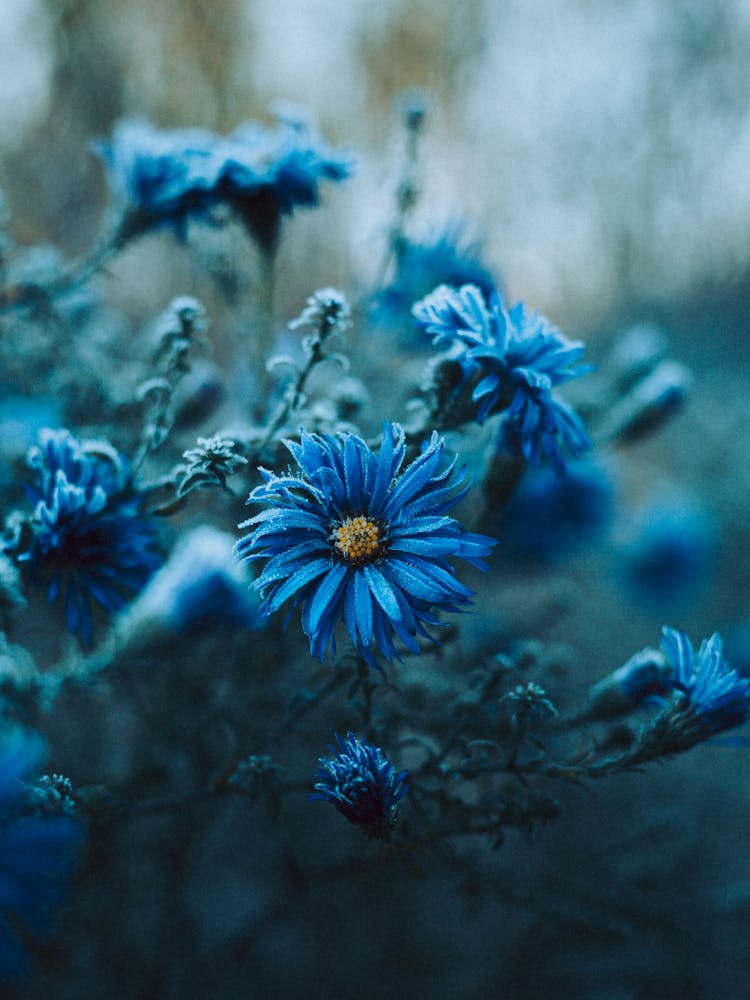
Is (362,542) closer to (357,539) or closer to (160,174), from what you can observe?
(357,539)

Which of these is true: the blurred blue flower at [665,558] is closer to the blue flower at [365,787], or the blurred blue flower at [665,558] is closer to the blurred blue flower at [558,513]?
the blurred blue flower at [558,513]

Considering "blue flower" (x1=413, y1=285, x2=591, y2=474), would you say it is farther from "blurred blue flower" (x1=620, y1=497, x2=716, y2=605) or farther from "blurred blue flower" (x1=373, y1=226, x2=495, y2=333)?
"blurred blue flower" (x1=620, y1=497, x2=716, y2=605)

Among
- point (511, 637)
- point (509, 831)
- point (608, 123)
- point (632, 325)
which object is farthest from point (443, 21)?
point (509, 831)

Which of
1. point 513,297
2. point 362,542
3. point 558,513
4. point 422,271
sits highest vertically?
point 513,297

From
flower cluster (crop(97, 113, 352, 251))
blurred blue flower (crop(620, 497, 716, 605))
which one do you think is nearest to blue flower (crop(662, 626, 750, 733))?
flower cluster (crop(97, 113, 352, 251))

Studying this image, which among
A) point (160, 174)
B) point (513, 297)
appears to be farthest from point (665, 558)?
point (160, 174)

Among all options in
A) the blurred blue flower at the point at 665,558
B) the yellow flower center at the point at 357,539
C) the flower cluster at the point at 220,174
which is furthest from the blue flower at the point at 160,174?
the blurred blue flower at the point at 665,558

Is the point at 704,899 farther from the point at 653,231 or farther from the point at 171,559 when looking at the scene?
the point at 653,231
